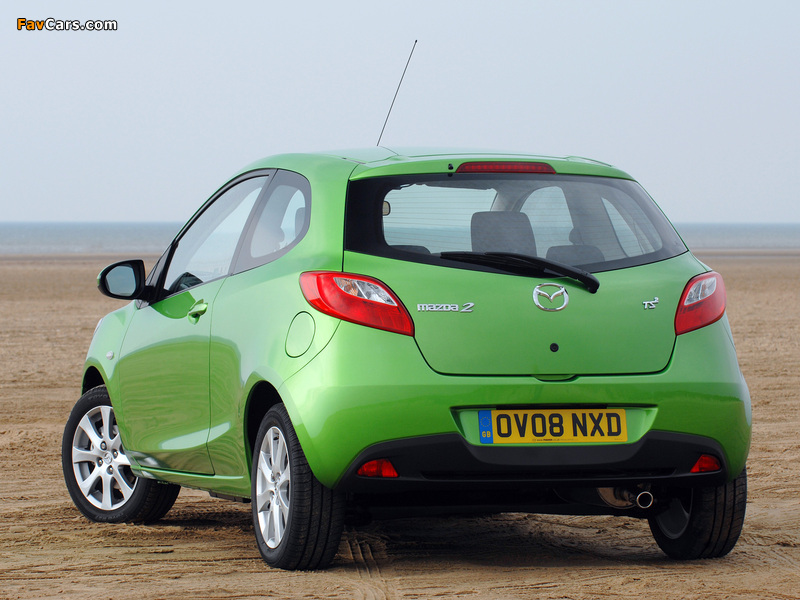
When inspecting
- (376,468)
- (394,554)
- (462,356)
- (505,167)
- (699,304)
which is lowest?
(394,554)

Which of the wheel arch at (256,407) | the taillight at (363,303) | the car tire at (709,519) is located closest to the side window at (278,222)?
the taillight at (363,303)

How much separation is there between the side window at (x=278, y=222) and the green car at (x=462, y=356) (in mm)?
13

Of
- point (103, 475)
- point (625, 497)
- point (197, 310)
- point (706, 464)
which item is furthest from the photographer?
point (103, 475)

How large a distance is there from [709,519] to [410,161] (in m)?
1.93

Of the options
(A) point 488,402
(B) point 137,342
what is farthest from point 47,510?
(A) point 488,402

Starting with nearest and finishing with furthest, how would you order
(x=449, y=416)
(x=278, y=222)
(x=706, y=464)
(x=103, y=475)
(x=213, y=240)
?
(x=449, y=416)
(x=706, y=464)
(x=278, y=222)
(x=213, y=240)
(x=103, y=475)

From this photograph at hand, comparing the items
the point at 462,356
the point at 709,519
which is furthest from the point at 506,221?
the point at 709,519

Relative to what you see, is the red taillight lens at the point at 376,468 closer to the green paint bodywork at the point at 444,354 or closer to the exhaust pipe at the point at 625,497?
the green paint bodywork at the point at 444,354

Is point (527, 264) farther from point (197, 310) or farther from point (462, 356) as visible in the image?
point (197, 310)

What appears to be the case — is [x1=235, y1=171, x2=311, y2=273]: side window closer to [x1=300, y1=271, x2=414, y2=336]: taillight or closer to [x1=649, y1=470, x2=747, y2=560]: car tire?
[x1=300, y1=271, x2=414, y2=336]: taillight

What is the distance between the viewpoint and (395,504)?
495 centimetres

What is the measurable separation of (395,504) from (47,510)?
8.20 ft

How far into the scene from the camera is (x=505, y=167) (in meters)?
5.10

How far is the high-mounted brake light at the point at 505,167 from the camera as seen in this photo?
5.05 metres
